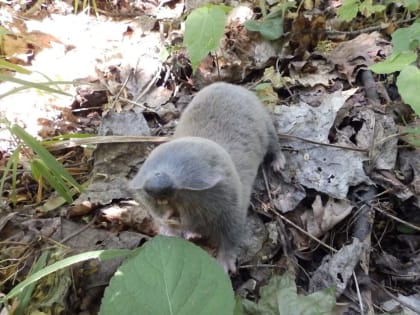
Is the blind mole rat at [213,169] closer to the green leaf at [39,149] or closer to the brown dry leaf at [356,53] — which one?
the green leaf at [39,149]

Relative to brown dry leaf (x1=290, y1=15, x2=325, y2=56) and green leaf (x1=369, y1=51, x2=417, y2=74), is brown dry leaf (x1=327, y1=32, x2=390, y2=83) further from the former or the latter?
green leaf (x1=369, y1=51, x2=417, y2=74)

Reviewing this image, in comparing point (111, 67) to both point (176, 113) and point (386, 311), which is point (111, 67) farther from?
point (386, 311)

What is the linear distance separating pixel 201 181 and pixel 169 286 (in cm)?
68

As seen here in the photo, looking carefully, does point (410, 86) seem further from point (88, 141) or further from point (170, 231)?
point (88, 141)

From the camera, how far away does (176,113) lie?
4.02m

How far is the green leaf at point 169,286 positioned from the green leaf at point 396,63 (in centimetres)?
163

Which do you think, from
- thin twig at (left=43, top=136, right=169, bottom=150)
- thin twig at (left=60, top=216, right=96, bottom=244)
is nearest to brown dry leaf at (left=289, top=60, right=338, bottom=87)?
thin twig at (left=43, top=136, right=169, bottom=150)

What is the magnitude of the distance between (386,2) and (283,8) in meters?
1.04

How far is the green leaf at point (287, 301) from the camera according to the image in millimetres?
2387

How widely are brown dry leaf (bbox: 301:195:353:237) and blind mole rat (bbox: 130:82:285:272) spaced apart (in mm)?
440

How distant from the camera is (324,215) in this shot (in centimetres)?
307

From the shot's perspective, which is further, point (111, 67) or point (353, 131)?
point (111, 67)

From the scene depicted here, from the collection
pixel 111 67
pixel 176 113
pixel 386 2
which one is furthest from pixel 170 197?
pixel 386 2

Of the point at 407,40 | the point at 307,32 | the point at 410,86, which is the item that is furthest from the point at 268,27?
the point at 410,86
